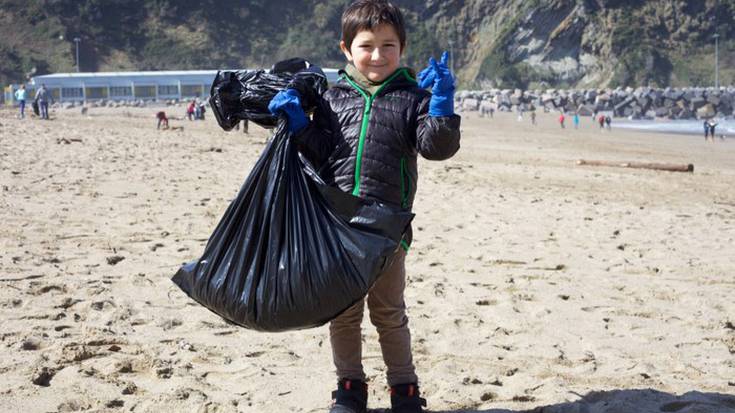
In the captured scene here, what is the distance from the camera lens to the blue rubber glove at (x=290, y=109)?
274 centimetres

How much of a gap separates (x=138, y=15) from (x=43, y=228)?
75.5m

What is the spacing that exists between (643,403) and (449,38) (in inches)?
2946

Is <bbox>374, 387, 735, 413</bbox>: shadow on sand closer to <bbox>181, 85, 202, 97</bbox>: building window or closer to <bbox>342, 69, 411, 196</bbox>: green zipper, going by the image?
<bbox>342, 69, 411, 196</bbox>: green zipper

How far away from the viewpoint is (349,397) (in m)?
2.81

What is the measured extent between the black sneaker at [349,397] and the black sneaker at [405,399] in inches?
4.1

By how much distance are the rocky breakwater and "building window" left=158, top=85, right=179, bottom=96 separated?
20.4 meters

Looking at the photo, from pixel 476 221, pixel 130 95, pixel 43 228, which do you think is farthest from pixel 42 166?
pixel 130 95

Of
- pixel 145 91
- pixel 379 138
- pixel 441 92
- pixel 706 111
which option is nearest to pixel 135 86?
pixel 145 91

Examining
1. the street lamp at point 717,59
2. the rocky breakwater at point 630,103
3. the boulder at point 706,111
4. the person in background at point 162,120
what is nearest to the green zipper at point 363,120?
the person in background at point 162,120

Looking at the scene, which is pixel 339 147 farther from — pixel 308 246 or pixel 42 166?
pixel 42 166

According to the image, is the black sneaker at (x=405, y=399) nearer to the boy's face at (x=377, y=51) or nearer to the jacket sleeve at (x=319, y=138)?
the jacket sleeve at (x=319, y=138)

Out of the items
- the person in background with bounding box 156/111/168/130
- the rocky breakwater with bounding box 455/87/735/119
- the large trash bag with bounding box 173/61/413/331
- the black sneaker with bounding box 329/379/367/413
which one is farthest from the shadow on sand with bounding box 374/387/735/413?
the rocky breakwater with bounding box 455/87/735/119

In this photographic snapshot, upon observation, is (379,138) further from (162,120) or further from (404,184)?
(162,120)

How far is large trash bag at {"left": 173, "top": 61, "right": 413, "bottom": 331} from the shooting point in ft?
8.18
